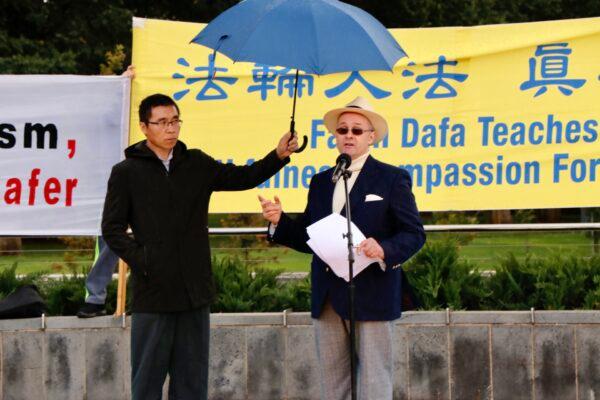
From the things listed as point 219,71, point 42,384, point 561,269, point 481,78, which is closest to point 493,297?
point 561,269

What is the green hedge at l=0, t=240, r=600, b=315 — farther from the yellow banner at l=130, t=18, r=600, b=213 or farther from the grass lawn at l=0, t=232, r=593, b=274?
the yellow banner at l=130, t=18, r=600, b=213

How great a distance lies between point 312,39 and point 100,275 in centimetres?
338

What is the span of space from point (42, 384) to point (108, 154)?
5.73ft

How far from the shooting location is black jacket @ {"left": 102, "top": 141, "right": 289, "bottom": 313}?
6539 millimetres

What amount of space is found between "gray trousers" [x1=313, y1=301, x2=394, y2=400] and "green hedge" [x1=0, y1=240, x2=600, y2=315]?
2455mm

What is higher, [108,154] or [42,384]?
[108,154]

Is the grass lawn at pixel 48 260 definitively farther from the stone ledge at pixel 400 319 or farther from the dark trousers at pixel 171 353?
the dark trousers at pixel 171 353

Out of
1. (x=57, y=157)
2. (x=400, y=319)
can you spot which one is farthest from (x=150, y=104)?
(x=400, y=319)

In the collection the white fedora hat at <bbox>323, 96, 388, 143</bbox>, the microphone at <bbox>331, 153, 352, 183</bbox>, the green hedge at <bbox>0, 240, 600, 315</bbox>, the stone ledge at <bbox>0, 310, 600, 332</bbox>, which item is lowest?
the stone ledge at <bbox>0, 310, 600, 332</bbox>

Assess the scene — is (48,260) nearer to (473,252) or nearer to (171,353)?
(473,252)

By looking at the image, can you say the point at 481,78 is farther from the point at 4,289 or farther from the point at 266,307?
the point at 4,289

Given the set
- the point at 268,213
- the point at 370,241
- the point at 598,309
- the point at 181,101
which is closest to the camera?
the point at 370,241

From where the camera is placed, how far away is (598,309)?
8.62 m

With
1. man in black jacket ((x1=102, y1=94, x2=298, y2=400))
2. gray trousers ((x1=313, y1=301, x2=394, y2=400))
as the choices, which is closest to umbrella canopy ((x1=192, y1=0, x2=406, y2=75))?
man in black jacket ((x1=102, y1=94, x2=298, y2=400))
